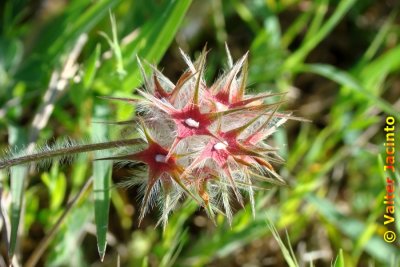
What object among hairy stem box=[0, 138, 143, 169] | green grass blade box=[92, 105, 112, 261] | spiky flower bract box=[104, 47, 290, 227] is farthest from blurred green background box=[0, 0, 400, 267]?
spiky flower bract box=[104, 47, 290, 227]

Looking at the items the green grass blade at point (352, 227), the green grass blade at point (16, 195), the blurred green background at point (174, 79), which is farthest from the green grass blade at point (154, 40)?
the green grass blade at point (352, 227)

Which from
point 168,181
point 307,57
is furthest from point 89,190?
point 307,57

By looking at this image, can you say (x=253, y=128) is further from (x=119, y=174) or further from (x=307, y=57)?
(x=307, y=57)

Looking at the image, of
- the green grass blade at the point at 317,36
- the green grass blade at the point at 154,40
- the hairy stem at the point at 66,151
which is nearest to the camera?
the hairy stem at the point at 66,151

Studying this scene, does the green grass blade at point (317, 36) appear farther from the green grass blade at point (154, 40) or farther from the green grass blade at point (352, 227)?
the green grass blade at point (154, 40)

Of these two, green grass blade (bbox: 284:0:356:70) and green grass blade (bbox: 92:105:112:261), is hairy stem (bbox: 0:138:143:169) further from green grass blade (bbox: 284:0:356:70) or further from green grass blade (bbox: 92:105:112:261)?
green grass blade (bbox: 284:0:356:70)

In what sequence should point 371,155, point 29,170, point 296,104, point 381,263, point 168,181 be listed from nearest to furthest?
point 168,181 → point 29,170 → point 381,263 → point 371,155 → point 296,104
